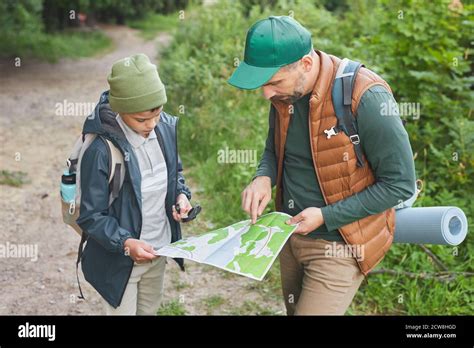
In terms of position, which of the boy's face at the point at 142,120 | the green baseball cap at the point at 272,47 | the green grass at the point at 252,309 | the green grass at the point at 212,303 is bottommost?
the green grass at the point at 212,303

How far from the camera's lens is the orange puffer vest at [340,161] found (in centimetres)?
269

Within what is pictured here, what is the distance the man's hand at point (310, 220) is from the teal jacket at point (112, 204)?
26.3 inches

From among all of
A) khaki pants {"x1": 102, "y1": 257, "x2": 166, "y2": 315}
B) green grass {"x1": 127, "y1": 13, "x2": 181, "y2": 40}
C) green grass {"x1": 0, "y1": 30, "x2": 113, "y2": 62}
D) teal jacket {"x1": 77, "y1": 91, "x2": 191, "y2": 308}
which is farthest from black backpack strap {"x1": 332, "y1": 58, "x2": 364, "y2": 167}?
green grass {"x1": 127, "y1": 13, "x2": 181, "y2": 40}

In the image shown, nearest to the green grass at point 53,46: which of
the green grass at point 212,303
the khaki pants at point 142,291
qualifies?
the green grass at point 212,303

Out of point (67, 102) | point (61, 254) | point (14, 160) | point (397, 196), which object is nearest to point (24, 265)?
point (61, 254)

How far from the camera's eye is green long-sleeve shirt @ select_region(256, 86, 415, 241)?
8.52ft

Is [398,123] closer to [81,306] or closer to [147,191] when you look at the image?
[147,191]

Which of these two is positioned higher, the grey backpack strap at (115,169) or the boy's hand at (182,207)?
the grey backpack strap at (115,169)

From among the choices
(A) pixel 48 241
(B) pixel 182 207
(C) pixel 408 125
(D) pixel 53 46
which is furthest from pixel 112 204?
(D) pixel 53 46

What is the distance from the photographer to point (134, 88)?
2861 millimetres

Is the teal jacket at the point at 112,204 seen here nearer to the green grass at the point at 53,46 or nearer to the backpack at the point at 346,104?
the backpack at the point at 346,104

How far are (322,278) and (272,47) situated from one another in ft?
3.25

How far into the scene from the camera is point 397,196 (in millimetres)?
2709

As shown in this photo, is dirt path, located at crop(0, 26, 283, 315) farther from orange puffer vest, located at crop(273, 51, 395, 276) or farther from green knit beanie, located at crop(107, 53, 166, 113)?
green knit beanie, located at crop(107, 53, 166, 113)
